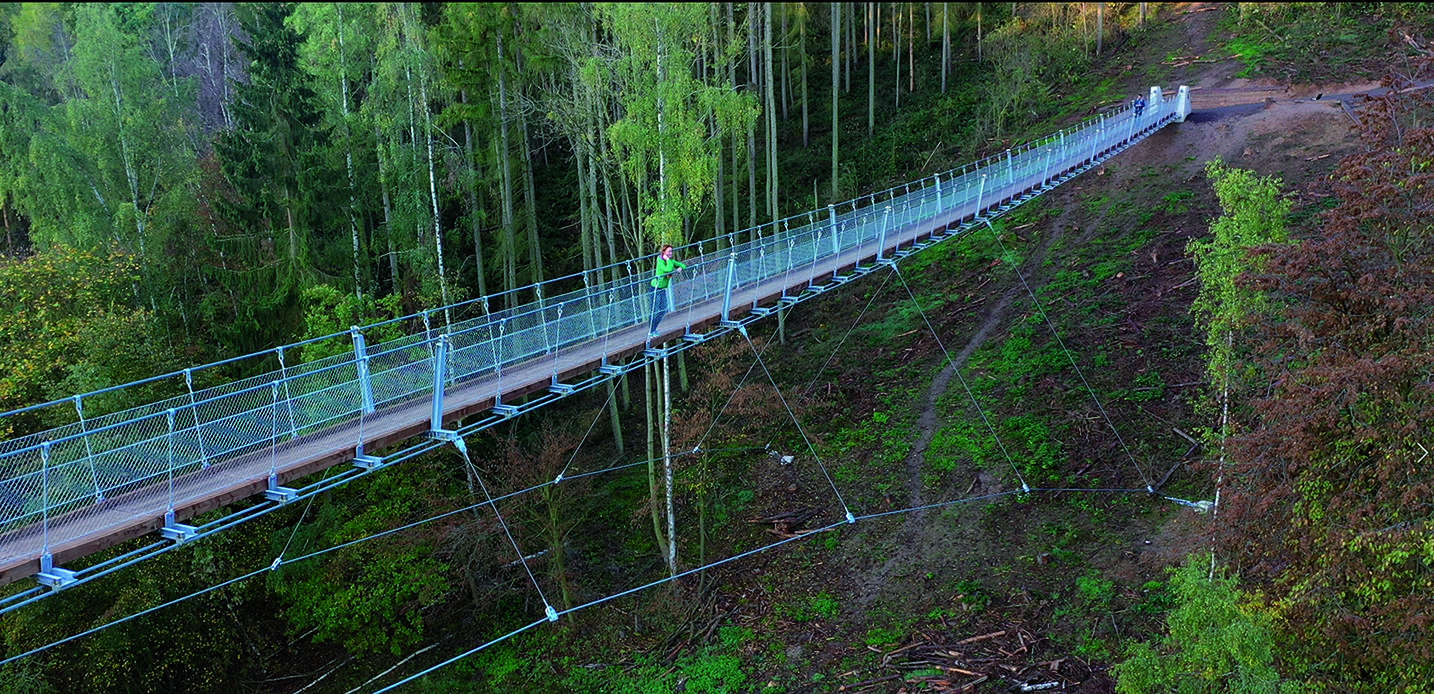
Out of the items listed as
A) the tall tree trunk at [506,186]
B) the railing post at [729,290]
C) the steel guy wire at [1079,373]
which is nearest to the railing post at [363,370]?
the railing post at [729,290]

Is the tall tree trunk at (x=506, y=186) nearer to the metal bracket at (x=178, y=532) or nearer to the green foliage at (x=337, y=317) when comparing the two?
the green foliage at (x=337, y=317)

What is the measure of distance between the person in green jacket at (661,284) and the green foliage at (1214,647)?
5450mm

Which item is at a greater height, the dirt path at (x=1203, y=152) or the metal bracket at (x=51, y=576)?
the metal bracket at (x=51, y=576)

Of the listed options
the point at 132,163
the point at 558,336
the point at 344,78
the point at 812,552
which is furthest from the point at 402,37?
the point at 812,552

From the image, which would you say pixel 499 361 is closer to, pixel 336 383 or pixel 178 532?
pixel 336 383

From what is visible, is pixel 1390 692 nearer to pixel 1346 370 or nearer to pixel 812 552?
pixel 1346 370

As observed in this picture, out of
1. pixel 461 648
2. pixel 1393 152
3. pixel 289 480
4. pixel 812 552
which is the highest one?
pixel 1393 152

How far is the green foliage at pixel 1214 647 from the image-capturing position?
679 centimetres

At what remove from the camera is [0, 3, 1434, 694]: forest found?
23.5ft

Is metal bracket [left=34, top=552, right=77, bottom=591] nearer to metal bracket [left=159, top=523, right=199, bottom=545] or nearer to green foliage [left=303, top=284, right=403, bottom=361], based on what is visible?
metal bracket [left=159, top=523, right=199, bottom=545]

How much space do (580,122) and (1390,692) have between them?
1234 centimetres

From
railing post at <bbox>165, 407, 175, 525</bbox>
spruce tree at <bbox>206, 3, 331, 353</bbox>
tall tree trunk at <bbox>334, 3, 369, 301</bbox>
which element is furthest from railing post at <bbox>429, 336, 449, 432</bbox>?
tall tree trunk at <bbox>334, 3, 369, 301</bbox>

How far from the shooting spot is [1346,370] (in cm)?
644

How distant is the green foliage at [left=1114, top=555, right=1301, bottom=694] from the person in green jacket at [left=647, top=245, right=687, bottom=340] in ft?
17.9
